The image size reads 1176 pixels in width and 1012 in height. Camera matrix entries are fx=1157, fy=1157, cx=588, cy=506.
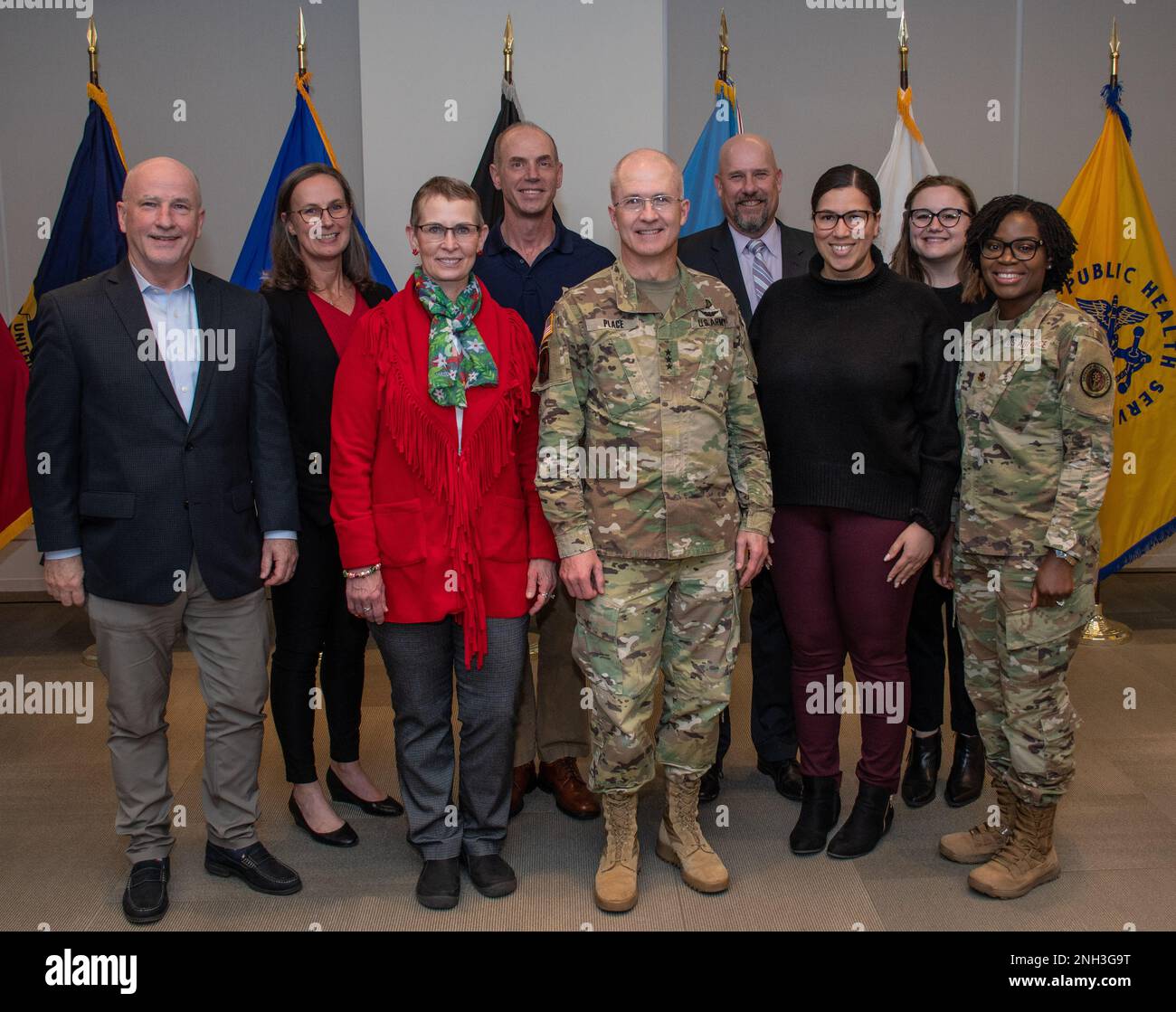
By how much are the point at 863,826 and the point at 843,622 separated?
1.72 feet

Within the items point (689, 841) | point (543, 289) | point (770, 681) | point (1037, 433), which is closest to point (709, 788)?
point (770, 681)

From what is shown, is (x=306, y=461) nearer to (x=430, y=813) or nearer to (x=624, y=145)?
(x=430, y=813)

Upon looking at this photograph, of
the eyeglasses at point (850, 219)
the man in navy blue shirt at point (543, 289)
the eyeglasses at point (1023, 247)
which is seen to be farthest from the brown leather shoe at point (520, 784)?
the eyeglasses at point (1023, 247)

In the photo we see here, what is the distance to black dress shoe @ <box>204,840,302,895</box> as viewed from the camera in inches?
108

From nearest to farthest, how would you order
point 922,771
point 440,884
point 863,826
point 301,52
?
point 440,884 → point 863,826 → point 922,771 → point 301,52

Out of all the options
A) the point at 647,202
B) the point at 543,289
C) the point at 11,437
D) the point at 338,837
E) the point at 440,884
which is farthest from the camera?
the point at 11,437

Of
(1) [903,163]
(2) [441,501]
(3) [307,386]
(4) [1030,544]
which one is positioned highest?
(1) [903,163]

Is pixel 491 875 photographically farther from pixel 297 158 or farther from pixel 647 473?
pixel 297 158

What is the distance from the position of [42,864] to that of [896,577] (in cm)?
221

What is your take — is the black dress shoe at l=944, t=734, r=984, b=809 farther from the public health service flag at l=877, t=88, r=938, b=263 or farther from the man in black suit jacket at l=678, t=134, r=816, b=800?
Result: the public health service flag at l=877, t=88, r=938, b=263

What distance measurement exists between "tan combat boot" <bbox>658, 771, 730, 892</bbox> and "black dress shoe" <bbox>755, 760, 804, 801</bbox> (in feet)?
1.53

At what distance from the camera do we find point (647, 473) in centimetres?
254

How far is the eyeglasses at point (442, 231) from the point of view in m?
2.47

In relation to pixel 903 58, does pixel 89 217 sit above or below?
below
